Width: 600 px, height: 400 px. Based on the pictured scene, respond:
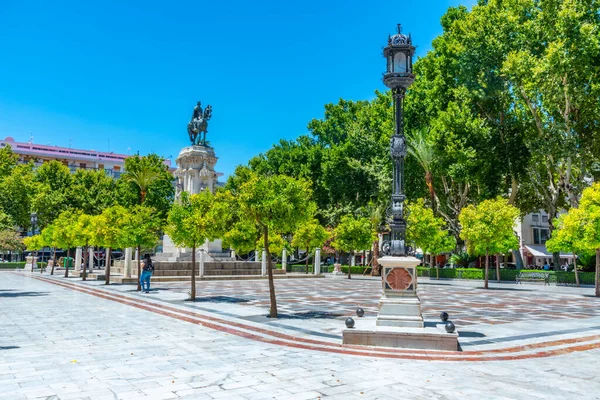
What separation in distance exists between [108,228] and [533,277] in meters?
28.3

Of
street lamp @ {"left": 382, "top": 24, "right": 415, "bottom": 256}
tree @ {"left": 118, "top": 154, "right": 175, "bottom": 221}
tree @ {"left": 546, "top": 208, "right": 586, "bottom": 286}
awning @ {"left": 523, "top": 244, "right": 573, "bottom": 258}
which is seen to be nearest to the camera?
street lamp @ {"left": 382, "top": 24, "right": 415, "bottom": 256}

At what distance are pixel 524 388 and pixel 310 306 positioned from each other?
10907 mm

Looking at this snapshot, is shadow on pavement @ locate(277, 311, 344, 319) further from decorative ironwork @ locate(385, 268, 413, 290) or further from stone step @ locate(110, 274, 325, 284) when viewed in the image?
stone step @ locate(110, 274, 325, 284)

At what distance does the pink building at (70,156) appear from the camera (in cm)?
9644

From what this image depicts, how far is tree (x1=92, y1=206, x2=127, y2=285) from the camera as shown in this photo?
25.9 meters

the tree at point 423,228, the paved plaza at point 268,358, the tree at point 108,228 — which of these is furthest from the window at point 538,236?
the tree at point 108,228

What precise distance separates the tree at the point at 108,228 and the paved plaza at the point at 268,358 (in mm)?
10472

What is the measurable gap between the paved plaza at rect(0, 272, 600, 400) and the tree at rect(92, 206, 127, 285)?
10.5m

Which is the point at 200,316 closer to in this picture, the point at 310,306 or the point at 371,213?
the point at 310,306

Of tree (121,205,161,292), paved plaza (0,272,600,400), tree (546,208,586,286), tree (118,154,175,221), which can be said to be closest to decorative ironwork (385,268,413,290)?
paved plaza (0,272,600,400)

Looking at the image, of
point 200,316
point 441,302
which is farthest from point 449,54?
point 200,316

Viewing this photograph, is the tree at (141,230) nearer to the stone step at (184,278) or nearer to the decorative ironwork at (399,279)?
the stone step at (184,278)

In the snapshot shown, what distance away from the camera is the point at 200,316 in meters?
14.0

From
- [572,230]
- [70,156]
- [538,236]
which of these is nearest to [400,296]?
[572,230]
